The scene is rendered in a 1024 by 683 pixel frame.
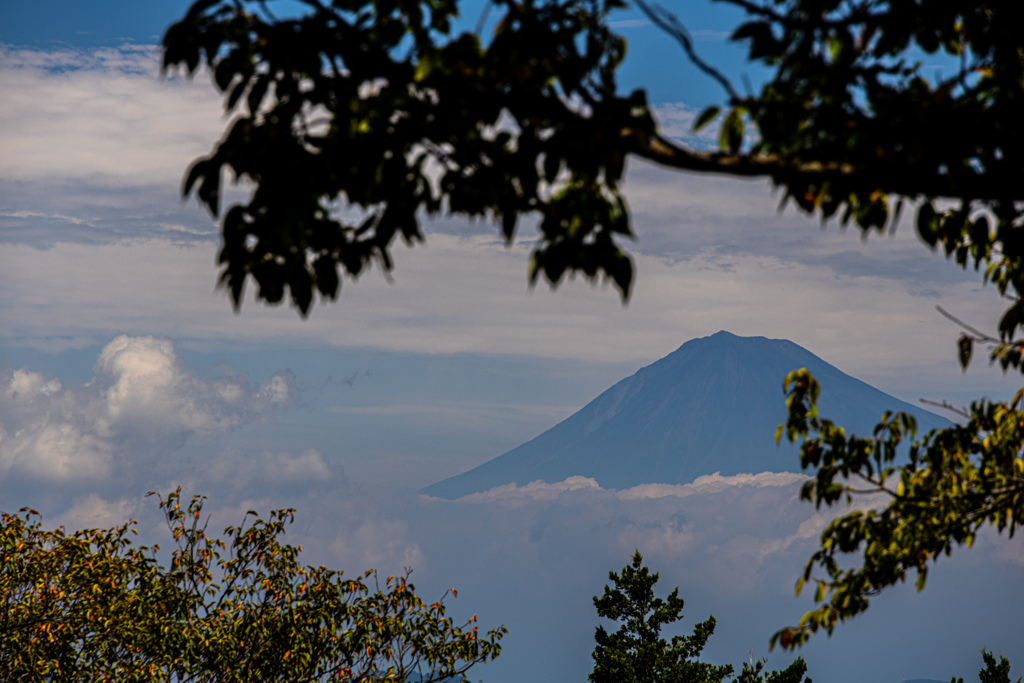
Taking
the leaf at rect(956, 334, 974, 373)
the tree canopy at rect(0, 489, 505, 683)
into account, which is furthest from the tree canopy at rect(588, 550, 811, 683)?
the leaf at rect(956, 334, 974, 373)

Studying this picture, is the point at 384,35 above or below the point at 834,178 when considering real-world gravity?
above

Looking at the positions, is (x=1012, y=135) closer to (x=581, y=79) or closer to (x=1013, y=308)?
(x=581, y=79)

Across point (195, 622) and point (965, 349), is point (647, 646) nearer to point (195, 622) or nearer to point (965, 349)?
point (195, 622)

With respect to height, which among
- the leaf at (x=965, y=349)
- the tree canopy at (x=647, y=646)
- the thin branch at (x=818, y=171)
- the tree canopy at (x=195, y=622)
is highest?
the thin branch at (x=818, y=171)

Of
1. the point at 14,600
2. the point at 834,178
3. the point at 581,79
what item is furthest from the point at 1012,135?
the point at 14,600

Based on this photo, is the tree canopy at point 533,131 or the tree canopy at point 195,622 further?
the tree canopy at point 195,622

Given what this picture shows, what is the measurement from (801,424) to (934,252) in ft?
8.08

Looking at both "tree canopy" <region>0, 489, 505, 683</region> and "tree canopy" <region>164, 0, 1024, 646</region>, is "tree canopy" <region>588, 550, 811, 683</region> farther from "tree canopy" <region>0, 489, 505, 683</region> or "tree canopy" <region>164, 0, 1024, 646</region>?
"tree canopy" <region>164, 0, 1024, 646</region>

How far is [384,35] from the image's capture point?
161 inches

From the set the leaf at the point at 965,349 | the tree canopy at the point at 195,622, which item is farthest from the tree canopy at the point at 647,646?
the leaf at the point at 965,349

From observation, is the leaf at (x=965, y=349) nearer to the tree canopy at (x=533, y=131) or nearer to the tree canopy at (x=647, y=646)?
the tree canopy at (x=533, y=131)

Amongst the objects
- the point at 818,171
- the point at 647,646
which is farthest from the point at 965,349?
the point at 647,646

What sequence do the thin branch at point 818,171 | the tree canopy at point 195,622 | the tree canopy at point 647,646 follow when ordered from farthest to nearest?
the tree canopy at point 647,646
the tree canopy at point 195,622
the thin branch at point 818,171

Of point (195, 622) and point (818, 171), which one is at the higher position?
point (818, 171)
